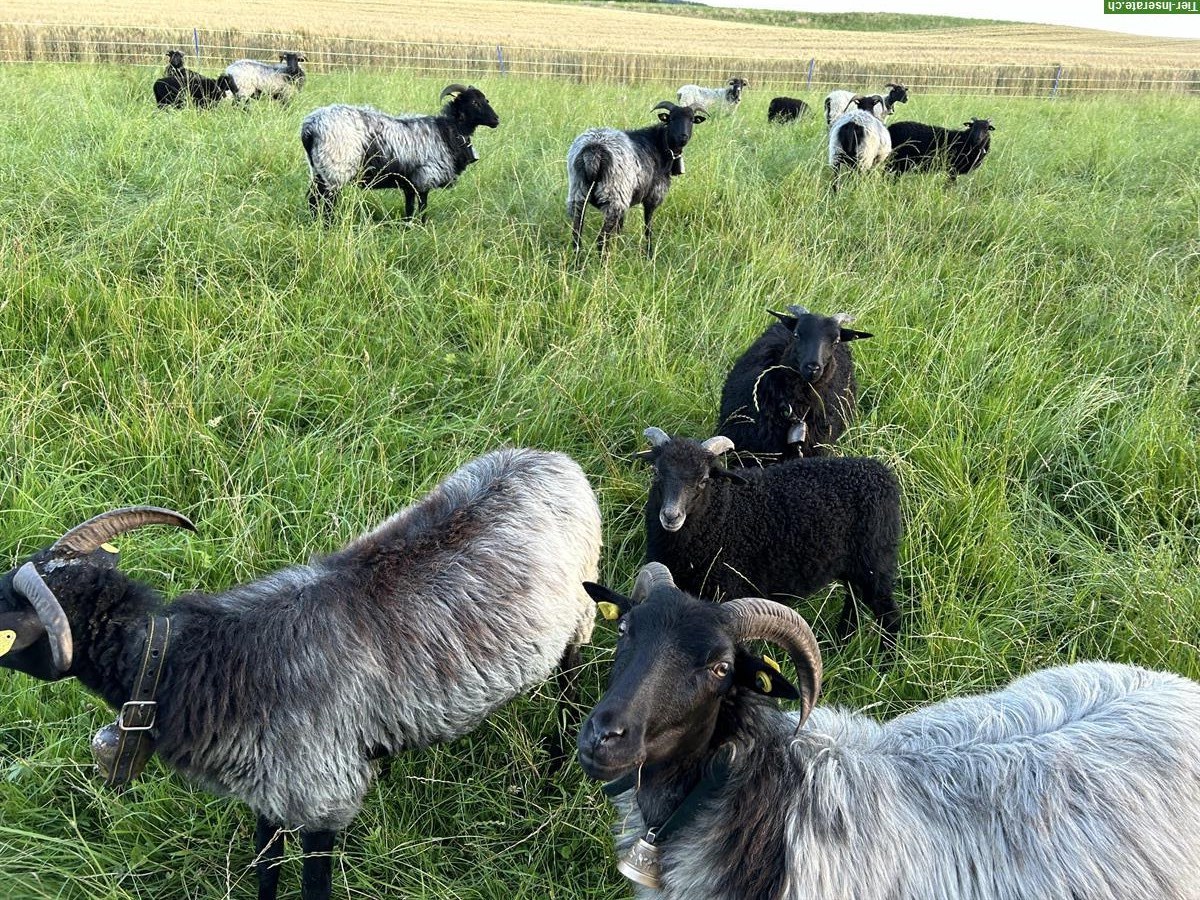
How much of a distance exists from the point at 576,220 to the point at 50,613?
603 centimetres

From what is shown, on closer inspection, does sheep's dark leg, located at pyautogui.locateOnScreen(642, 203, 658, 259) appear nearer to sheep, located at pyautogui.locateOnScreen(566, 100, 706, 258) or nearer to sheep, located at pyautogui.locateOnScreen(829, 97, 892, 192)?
sheep, located at pyautogui.locateOnScreen(566, 100, 706, 258)

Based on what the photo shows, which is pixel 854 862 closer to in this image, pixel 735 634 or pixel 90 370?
pixel 735 634

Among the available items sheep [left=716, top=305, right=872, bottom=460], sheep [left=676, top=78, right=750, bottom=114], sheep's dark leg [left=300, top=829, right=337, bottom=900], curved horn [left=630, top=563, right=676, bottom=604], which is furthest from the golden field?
sheep's dark leg [left=300, top=829, right=337, bottom=900]

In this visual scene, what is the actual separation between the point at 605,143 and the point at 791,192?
2298 mm

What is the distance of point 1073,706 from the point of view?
7.82 feet

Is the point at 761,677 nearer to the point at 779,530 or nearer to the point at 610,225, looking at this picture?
the point at 779,530

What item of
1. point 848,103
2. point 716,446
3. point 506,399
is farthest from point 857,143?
point 716,446

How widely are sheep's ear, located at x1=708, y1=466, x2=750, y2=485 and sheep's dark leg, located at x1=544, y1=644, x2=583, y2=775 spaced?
115 centimetres

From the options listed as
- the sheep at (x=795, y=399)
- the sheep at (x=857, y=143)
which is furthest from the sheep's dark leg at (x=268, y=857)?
the sheep at (x=857, y=143)

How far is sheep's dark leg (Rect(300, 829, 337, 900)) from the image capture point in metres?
2.65

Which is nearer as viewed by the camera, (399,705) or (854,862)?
(854,862)

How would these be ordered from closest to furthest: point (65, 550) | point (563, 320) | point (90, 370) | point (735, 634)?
point (735, 634) → point (65, 550) → point (90, 370) → point (563, 320)

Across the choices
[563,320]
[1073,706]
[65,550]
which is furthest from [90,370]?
[1073,706]

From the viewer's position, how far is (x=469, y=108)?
840cm
